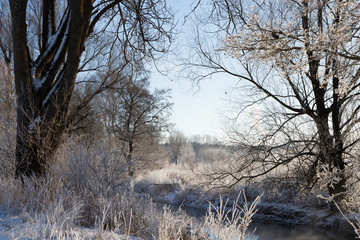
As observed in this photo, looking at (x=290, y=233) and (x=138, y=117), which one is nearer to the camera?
(x=290, y=233)

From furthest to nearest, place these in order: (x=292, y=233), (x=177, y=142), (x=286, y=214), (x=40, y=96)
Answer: (x=177, y=142) < (x=286, y=214) < (x=292, y=233) < (x=40, y=96)

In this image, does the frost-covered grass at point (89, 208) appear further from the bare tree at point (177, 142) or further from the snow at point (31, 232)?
the bare tree at point (177, 142)

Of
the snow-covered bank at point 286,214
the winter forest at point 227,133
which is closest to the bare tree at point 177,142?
the snow-covered bank at point 286,214

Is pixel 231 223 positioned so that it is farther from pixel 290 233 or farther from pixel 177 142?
pixel 177 142

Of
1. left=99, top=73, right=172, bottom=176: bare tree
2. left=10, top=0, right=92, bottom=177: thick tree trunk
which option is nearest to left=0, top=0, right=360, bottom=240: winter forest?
left=10, top=0, right=92, bottom=177: thick tree trunk

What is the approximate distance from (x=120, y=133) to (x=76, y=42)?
17.0 m

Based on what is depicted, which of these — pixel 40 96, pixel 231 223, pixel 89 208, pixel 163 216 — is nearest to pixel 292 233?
pixel 163 216

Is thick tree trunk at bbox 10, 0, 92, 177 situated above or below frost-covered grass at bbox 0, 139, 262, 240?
above

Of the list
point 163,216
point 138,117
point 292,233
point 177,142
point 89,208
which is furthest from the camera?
point 177,142

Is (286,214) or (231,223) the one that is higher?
(231,223)

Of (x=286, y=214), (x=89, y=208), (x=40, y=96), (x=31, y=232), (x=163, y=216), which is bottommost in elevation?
(x=286, y=214)

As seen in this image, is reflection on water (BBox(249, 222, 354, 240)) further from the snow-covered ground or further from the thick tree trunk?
the thick tree trunk

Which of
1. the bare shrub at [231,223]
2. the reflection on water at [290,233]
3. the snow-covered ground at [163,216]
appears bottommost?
the reflection on water at [290,233]

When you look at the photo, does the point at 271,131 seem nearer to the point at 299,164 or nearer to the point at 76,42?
the point at 299,164
